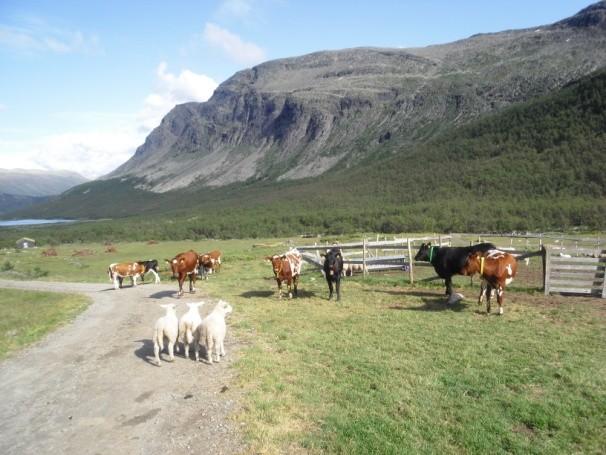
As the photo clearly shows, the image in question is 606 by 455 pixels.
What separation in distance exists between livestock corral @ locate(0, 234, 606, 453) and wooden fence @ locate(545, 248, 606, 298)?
13cm

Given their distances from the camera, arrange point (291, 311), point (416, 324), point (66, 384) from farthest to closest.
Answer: point (291, 311)
point (416, 324)
point (66, 384)

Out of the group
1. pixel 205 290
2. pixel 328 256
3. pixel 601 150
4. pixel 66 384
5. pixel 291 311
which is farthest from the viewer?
pixel 601 150

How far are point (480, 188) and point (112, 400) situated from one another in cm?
12469

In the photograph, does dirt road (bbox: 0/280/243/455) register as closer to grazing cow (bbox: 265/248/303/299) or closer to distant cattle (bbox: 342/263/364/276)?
grazing cow (bbox: 265/248/303/299)

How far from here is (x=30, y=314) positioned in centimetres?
1912

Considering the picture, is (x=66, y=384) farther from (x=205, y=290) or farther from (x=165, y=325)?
(x=205, y=290)

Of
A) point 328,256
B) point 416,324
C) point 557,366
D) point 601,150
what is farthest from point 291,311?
point 601,150

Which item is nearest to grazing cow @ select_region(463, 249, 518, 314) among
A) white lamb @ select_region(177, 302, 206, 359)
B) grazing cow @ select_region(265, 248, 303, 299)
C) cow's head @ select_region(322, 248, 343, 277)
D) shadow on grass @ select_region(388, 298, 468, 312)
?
shadow on grass @ select_region(388, 298, 468, 312)

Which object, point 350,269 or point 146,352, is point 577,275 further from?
point 146,352

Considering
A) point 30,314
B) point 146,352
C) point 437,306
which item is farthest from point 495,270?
point 30,314

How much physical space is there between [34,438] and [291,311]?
30.8 feet

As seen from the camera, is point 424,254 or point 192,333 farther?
point 424,254

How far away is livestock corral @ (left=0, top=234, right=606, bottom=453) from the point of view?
22.9 ft

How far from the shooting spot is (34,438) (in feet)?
23.5
